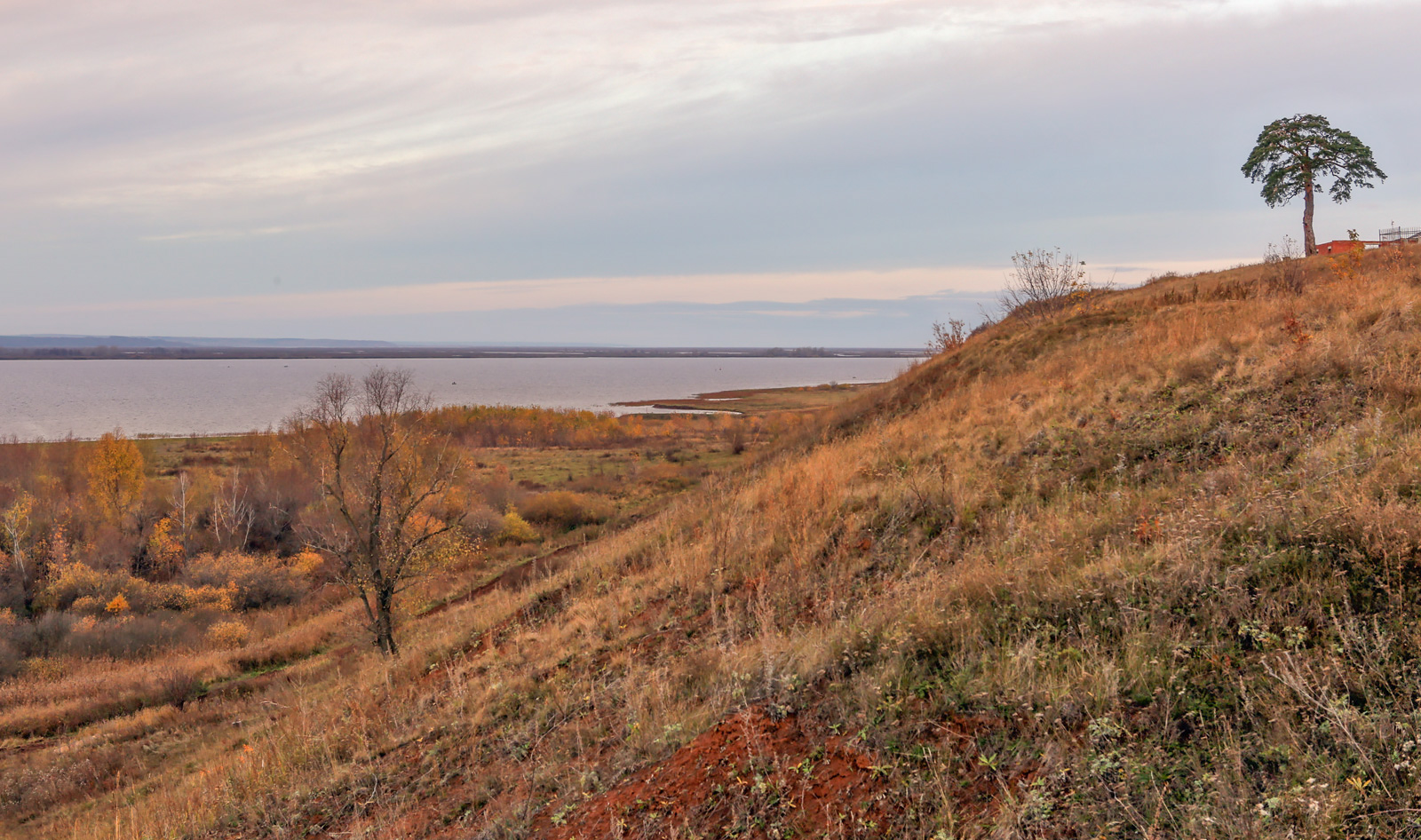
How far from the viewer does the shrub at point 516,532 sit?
3972 centimetres

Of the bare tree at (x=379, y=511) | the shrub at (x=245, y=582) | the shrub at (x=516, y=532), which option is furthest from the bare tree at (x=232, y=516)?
the bare tree at (x=379, y=511)

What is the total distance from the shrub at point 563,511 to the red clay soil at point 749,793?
38892 mm

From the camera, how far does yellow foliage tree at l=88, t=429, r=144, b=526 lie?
46.1 metres

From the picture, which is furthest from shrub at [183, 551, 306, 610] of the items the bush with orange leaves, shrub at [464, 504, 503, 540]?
shrub at [464, 504, 503, 540]

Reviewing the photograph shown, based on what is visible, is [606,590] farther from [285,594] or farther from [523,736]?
[285,594]

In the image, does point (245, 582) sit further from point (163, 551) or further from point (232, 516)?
point (232, 516)

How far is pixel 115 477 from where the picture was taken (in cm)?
4728

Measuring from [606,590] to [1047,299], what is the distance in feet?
71.7

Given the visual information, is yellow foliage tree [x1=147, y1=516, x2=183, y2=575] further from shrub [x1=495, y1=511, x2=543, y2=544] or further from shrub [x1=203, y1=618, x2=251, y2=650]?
shrub [x1=495, y1=511, x2=543, y2=544]

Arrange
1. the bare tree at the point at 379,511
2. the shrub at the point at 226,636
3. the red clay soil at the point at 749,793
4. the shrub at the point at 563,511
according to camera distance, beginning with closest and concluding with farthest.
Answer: the red clay soil at the point at 749,793, the bare tree at the point at 379,511, the shrub at the point at 226,636, the shrub at the point at 563,511

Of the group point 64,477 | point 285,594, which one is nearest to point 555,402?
point 64,477

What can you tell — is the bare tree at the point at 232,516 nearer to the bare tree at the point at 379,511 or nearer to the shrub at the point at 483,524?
the shrub at the point at 483,524

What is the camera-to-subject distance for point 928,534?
323 inches

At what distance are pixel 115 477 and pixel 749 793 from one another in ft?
194
